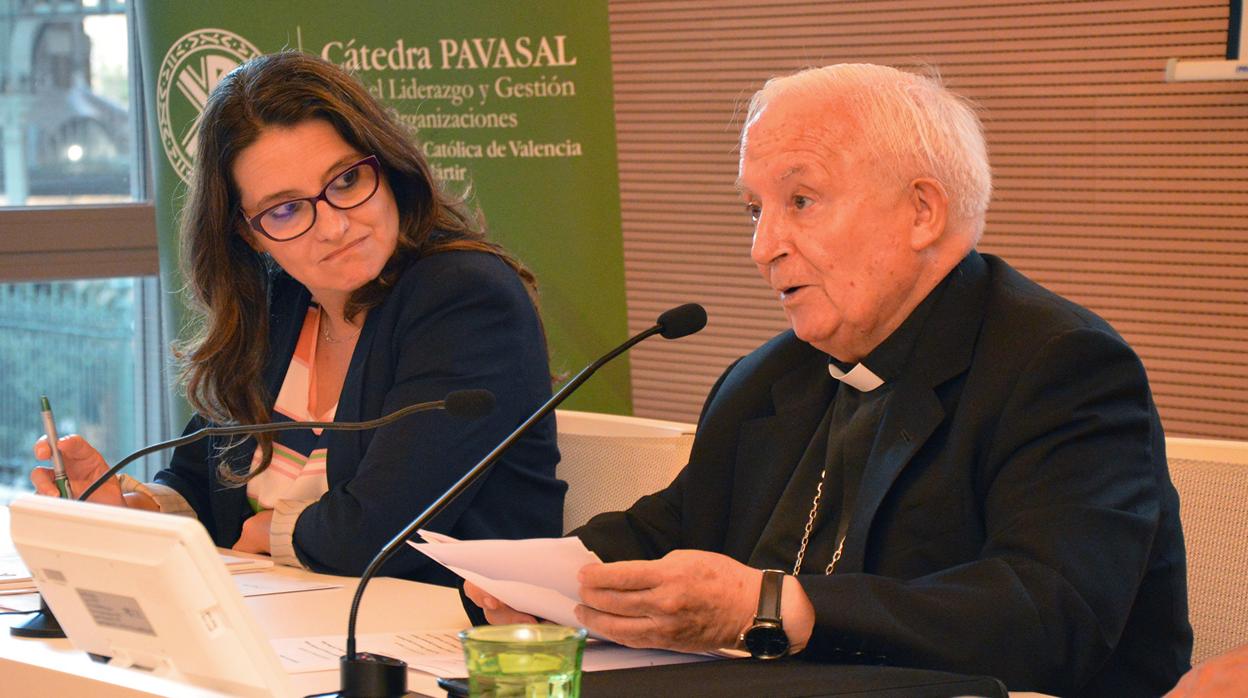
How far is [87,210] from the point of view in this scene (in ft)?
14.5

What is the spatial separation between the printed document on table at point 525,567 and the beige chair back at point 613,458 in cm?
63

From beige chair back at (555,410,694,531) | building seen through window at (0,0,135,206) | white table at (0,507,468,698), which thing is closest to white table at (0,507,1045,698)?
white table at (0,507,468,698)

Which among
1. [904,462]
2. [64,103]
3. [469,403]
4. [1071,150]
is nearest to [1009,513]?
[904,462]

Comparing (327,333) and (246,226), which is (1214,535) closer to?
(327,333)

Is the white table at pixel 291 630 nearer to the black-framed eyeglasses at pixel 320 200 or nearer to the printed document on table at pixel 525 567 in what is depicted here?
the printed document on table at pixel 525 567

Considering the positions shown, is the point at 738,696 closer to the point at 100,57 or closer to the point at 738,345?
the point at 738,345

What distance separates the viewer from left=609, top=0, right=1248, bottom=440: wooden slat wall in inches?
130

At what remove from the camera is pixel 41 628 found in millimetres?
1641

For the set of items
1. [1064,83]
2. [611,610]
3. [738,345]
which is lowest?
[611,610]

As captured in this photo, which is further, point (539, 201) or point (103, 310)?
point (103, 310)

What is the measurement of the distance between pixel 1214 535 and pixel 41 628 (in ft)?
4.70

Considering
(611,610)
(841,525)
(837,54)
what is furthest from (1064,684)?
(837,54)

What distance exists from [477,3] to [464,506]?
4.80 feet

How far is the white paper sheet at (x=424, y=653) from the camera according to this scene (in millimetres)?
1451
